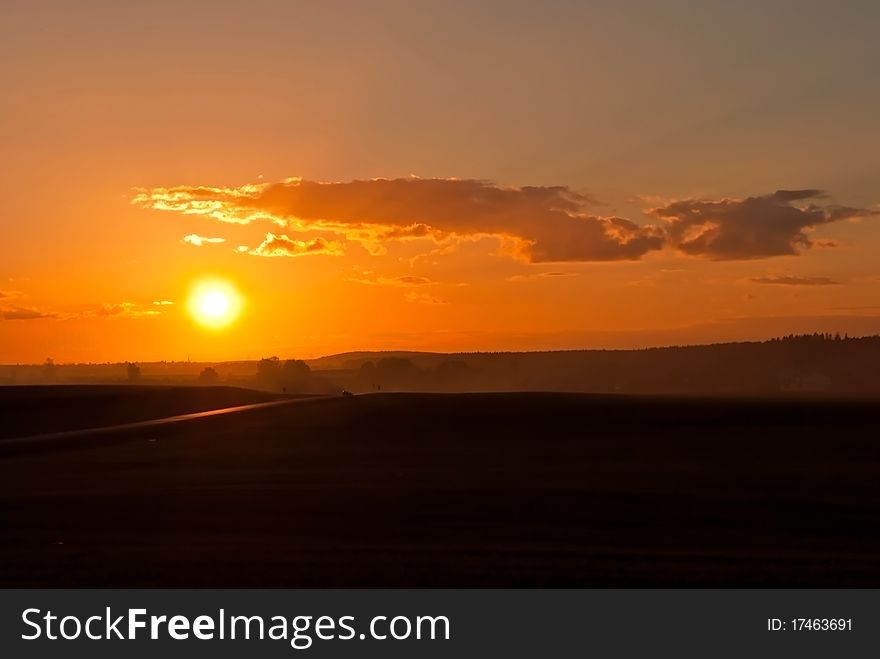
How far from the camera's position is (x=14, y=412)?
70.5 metres

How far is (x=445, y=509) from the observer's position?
25.4m

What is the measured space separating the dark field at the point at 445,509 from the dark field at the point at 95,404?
679 inches

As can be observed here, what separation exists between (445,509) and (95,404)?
2308 inches

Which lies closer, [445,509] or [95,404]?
[445,509]

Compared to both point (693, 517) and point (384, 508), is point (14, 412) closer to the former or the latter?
point (384, 508)

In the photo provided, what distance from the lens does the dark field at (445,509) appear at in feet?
59.5

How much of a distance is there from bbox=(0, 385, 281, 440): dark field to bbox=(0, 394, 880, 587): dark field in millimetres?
17259

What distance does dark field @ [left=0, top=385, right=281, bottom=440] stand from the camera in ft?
218

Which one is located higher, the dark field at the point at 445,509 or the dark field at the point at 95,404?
the dark field at the point at 95,404

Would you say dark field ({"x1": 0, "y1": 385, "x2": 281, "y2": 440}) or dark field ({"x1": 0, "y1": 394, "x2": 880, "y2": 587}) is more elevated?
dark field ({"x1": 0, "y1": 385, "x2": 281, "y2": 440})

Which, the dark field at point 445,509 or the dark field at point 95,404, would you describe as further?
the dark field at point 95,404

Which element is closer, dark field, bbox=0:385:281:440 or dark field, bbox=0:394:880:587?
dark field, bbox=0:394:880:587

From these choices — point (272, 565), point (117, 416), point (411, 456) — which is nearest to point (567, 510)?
point (272, 565)
